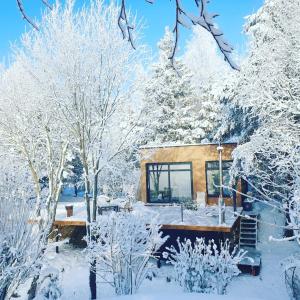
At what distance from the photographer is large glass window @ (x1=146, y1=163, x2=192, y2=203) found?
19750 mm

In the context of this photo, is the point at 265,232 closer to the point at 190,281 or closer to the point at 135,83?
the point at 190,281

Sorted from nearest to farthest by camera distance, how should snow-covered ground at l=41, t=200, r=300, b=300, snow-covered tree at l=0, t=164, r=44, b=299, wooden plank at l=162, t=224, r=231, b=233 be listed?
snow-covered tree at l=0, t=164, r=44, b=299 < snow-covered ground at l=41, t=200, r=300, b=300 < wooden plank at l=162, t=224, r=231, b=233

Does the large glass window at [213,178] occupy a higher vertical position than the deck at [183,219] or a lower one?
higher

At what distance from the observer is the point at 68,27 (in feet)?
36.1

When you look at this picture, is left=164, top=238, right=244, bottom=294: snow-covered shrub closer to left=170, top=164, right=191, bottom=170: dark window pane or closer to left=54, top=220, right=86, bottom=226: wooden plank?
left=54, top=220, right=86, bottom=226: wooden plank

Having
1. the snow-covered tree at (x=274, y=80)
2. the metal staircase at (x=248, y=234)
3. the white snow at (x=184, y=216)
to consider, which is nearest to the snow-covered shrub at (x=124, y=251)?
the white snow at (x=184, y=216)

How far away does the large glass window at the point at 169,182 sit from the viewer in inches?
778

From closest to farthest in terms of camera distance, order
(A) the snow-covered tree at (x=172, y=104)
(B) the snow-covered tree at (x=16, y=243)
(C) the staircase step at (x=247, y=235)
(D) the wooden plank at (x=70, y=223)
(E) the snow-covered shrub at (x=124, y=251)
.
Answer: (B) the snow-covered tree at (x=16, y=243)
(E) the snow-covered shrub at (x=124, y=251)
(D) the wooden plank at (x=70, y=223)
(C) the staircase step at (x=247, y=235)
(A) the snow-covered tree at (x=172, y=104)

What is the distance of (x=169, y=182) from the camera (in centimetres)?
2009

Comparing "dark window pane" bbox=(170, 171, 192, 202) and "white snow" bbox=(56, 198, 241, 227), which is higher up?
"dark window pane" bbox=(170, 171, 192, 202)

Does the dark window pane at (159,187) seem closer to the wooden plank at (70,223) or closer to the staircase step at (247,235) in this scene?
the staircase step at (247,235)

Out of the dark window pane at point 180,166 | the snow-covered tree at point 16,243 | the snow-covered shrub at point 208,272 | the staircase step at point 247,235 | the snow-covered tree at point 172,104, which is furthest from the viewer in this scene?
the snow-covered tree at point 172,104

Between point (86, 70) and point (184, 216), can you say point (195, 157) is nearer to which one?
point (184, 216)

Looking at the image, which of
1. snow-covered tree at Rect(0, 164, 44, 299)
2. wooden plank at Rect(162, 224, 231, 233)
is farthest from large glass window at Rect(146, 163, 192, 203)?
snow-covered tree at Rect(0, 164, 44, 299)
